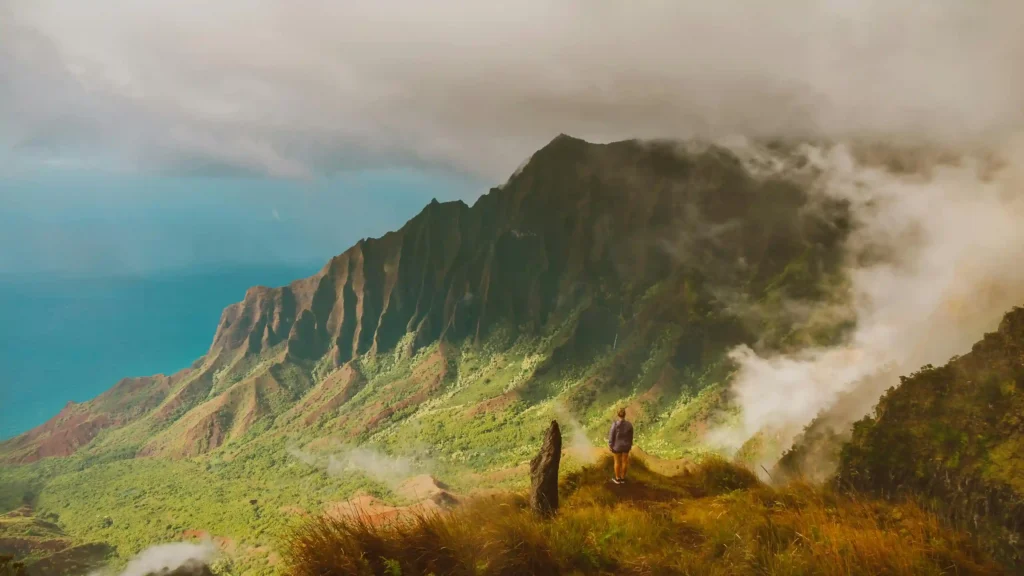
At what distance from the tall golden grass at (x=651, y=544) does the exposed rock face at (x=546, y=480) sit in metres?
1.63

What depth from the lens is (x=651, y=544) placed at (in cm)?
836

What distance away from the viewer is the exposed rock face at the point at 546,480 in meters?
11.5

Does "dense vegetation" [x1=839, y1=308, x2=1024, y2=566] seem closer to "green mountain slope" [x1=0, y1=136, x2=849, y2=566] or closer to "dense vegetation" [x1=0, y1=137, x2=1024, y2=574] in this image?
"dense vegetation" [x1=0, y1=137, x2=1024, y2=574]

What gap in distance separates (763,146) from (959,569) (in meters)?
204

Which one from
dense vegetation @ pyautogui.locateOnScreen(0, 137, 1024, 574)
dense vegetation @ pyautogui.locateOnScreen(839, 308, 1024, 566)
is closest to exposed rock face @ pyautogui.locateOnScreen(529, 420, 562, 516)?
dense vegetation @ pyautogui.locateOnScreen(0, 137, 1024, 574)

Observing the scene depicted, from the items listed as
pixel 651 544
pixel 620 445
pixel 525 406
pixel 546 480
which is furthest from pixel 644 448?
pixel 651 544

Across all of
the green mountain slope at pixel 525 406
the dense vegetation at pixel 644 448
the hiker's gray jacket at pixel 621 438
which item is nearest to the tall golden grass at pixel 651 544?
the dense vegetation at pixel 644 448

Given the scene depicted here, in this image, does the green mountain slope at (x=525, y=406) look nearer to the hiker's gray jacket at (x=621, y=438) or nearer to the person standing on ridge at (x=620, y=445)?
the person standing on ridge at (x=620, y=445)

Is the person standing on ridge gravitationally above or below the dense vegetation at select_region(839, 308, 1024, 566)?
above

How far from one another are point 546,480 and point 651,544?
4042 millimetres

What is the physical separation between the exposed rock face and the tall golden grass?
5.36 ft

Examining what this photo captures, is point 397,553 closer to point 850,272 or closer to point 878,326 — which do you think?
point 878,326

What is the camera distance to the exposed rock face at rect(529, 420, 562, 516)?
11.5 metres

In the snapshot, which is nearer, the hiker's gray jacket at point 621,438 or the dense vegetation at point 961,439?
the hiker's gray jacket at point 621,438
